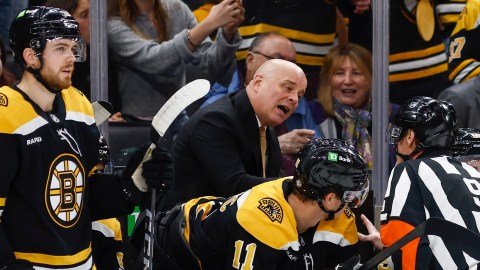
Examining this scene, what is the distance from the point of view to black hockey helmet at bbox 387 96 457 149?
2.82m

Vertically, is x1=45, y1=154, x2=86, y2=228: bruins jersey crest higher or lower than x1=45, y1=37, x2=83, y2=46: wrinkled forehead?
lower

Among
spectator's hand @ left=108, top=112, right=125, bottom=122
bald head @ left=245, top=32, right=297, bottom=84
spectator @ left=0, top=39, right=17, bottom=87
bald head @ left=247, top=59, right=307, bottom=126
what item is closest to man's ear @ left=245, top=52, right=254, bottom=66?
bald head @ left=245, top=32, right=297, bottom=84

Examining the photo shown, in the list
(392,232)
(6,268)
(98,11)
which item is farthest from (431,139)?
(98,11)

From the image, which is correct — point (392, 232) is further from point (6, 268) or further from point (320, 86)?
point (320, 86)

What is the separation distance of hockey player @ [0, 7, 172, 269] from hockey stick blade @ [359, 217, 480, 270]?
2.01 feet

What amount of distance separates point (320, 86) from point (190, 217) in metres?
1.43

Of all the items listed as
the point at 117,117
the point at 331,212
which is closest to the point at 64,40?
the point at 331,212

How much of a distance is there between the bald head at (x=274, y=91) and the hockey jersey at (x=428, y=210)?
591 millimetres

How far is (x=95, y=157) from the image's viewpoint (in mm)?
2621

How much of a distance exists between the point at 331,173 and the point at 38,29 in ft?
2.80

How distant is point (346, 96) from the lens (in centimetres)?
400

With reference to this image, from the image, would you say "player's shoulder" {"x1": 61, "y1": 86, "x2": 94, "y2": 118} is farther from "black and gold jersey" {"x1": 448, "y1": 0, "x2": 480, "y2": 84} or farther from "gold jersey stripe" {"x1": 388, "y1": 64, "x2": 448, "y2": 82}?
"black and gold jersey" {"x1": 448, "y1": 0, "x2": 480, "y2": 84}

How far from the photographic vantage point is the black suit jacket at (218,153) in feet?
10.0

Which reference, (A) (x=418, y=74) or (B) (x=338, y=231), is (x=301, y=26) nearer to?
(A) (x=418, y=74)
